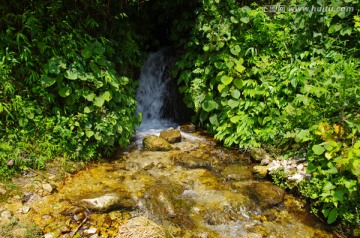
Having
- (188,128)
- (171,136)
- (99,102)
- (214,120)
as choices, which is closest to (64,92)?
(99,102)

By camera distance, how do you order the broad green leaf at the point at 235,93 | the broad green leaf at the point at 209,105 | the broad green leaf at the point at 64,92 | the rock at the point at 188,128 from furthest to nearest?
1. the rock at the point at 188,128
2. the broad green leaf at the point at 209,105
3. the broad green leaf at the point at 235,93
4. the broad green leaf at the point at 64,92

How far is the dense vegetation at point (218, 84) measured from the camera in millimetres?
4215

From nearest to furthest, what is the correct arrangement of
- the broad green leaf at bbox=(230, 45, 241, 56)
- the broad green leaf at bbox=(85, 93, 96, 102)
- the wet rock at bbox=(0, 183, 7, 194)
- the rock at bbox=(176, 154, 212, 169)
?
the wet rock at bbox=(0, 183, 7, 194) → the broad green leaf at bbox=(85, 93, 96, 102) → the rock at bbox=(176, 154, 212, 169) → the broad green leaf at bbox=(230, 45, 241, 56)

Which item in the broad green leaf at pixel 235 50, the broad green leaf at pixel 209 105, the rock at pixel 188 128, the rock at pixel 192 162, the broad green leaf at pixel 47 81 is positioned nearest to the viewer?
the broad green leaf at pixel 47 81

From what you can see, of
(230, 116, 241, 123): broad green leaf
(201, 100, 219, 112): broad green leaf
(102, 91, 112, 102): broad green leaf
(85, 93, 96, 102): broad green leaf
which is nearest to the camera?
(85, 93, 96, 102): broad green leaf

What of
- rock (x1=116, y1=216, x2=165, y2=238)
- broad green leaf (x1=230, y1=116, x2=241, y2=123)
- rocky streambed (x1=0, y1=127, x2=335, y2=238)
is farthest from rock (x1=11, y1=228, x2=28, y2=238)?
broad green leaf (x1=230, y1=116, x2=241, y2=123)

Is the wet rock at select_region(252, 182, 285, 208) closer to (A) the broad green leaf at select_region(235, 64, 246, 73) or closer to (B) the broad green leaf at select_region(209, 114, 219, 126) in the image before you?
(B) the broad green leaf at select_region(209, 114, 219, 126)

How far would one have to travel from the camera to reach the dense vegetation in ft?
13.8

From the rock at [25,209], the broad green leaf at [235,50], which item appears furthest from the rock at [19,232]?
the broad green leaf at [235,50]

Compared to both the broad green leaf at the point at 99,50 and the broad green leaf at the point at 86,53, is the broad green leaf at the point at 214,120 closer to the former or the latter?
the broad green leaf at the point at 99,50

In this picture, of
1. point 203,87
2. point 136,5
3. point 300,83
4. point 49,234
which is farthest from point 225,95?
point 49,234

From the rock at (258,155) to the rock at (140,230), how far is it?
268 cm

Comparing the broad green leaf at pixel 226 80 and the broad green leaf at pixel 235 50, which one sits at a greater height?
the broad green leaf at pixel 235 50

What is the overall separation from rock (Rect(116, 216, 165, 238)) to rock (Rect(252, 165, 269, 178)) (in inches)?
92.5
